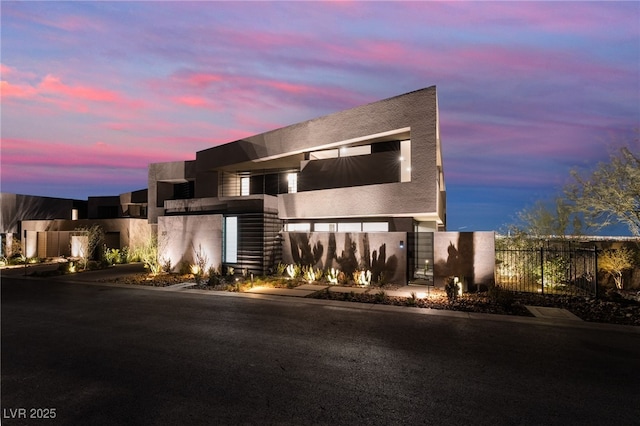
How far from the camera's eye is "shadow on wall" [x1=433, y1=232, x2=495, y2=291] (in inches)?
548

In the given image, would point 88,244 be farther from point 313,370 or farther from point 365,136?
point 313,370

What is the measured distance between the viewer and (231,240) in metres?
18.8

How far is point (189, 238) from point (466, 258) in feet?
48.7

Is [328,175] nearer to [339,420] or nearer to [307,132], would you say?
[307,132]

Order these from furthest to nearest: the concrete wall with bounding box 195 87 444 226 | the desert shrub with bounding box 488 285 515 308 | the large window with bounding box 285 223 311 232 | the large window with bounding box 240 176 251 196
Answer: the large window with bounding box 240 176 251 196
the large window with bounding box 285 223 311 232
the concrete wall with bounding box 195 87 444 226
the desert shrub with bounding box 488 285 515 308

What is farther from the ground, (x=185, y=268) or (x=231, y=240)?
(x=231, y=240)

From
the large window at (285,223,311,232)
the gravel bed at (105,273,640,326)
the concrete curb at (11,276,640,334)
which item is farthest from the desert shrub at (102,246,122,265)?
the gravel bed at (105,273,640,326)

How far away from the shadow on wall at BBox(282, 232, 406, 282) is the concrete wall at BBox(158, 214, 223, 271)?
388 centimetres

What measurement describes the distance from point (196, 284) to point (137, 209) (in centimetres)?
3075

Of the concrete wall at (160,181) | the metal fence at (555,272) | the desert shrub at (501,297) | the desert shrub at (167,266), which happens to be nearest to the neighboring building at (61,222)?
the concrete wall at (160,181)

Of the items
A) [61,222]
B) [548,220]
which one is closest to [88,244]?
[61,222]

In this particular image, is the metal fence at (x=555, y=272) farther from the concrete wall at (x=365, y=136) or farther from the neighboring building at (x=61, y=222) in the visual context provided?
the neighboring building at (x=61, y=222)

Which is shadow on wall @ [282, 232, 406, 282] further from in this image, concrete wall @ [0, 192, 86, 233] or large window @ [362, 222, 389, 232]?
concrete wall @ [0, 192, 86, 233]

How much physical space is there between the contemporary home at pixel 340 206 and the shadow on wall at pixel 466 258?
5.03ft
